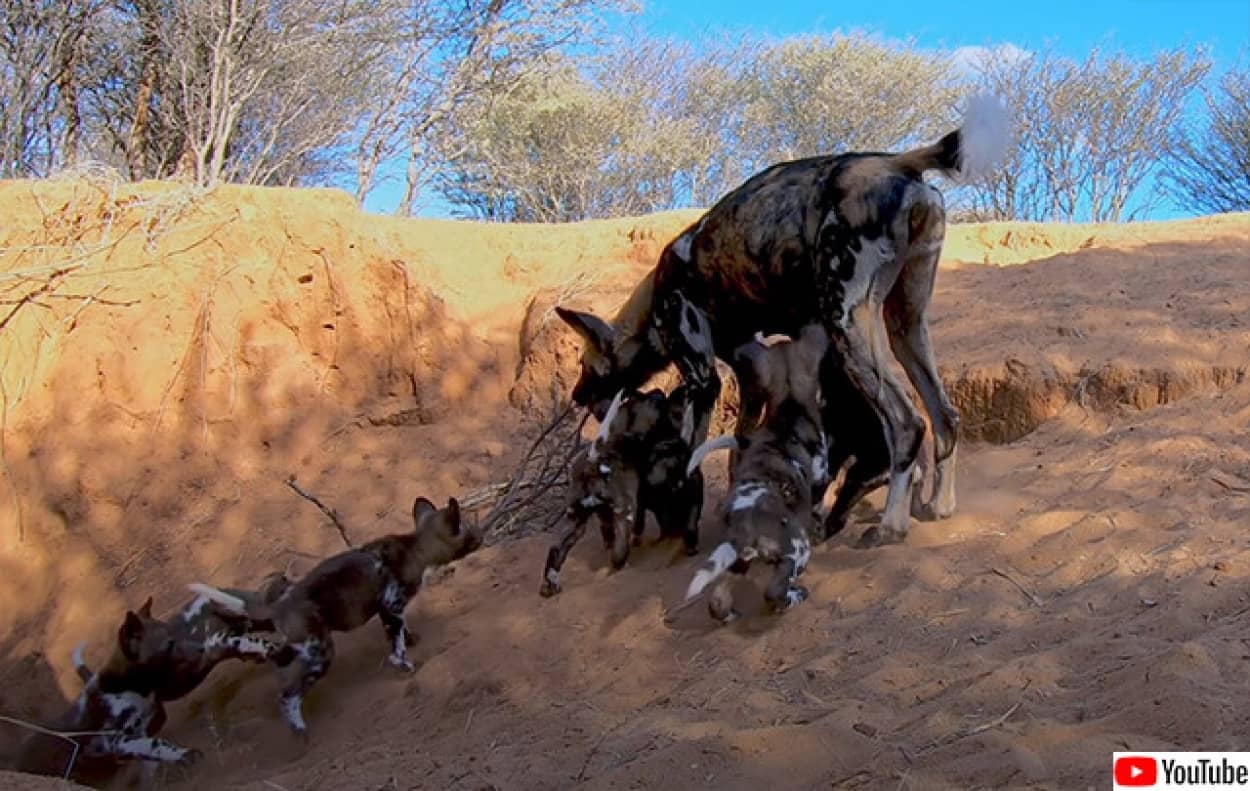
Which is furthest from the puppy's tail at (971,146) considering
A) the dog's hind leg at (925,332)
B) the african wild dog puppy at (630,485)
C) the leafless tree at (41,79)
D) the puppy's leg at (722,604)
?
the leafless tree at (41,79)

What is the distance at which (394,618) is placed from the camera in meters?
5.64

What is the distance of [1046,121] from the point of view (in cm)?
2439

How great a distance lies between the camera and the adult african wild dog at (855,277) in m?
5.34

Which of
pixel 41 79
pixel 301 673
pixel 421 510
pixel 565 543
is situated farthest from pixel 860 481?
pixel 41 79

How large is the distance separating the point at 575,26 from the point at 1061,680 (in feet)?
60.4

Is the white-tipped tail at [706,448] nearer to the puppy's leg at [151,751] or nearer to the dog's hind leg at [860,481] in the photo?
the dog's hind leg at [860,481]

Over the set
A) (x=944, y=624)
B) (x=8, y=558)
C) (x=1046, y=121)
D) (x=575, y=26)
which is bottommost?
(x=8, y=558)

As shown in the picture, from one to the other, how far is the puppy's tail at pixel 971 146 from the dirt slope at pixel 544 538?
1.62m

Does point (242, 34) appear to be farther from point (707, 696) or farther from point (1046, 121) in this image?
point (1046, 121)

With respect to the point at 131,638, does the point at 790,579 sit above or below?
above

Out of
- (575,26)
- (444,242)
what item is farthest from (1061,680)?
→ (575,26)

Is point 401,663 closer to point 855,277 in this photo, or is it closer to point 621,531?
point 621,531

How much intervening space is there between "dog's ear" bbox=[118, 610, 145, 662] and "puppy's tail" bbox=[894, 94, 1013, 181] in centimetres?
413

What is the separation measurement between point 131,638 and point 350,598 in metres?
0.99
